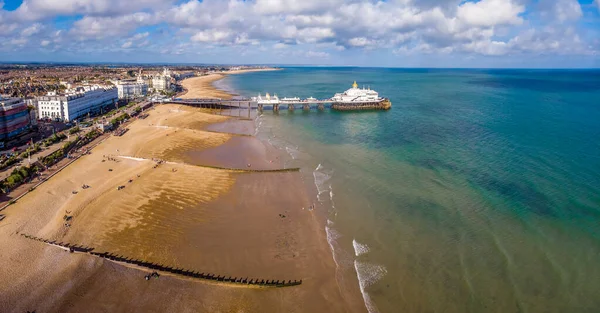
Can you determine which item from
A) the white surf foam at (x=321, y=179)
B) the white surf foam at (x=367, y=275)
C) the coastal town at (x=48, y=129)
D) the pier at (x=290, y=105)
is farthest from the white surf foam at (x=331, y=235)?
the pier at (x=290, y=105)

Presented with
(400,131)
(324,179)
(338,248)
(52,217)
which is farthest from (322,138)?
(52,217)

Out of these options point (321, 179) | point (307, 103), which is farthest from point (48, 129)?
point (307, 103)

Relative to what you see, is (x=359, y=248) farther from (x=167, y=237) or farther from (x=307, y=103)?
(x=307, y=103)

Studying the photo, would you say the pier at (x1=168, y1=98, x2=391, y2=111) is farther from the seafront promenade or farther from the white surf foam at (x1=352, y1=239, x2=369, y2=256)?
the white surf foam at (x1=352, y1=239, x2=369, y2=256)

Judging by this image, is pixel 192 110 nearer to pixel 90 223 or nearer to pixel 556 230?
pixel 90 223

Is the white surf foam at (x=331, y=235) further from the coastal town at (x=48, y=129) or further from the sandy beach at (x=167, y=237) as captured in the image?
the coastal town at (x=48, y=129)
